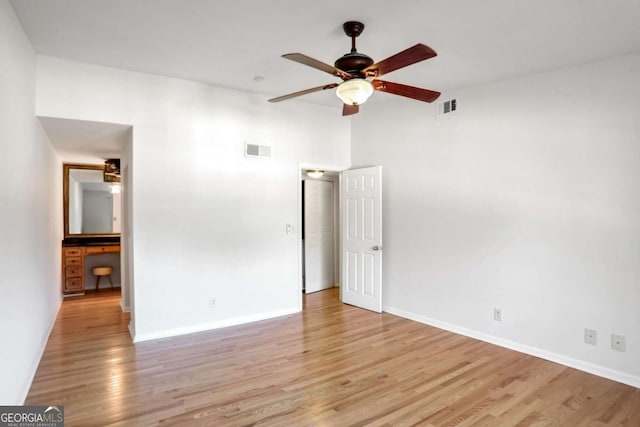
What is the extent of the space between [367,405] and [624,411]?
6.08ft

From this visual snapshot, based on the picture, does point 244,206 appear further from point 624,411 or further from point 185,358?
point 624,411

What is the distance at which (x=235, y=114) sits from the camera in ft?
14.5

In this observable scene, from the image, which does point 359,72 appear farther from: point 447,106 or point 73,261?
point 73,261

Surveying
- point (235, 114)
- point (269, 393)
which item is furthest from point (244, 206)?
point (269, 393)

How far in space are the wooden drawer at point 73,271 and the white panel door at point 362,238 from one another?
15.0 feet

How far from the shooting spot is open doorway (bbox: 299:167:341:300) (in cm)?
613

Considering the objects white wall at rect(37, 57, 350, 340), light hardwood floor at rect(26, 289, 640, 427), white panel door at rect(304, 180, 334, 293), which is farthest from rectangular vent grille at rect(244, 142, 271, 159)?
light hardwood floor at rect(26, 289, 640, 427)

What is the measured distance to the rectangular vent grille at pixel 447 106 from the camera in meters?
4.22

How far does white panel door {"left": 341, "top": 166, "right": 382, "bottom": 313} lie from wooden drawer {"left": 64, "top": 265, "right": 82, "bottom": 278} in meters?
Answer: 4.59

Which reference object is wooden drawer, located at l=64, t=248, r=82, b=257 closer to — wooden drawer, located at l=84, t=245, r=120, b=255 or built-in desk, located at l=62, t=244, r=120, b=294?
built-in desk, located at l=62, t=244, r=120, b=294

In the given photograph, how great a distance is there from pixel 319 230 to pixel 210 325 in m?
2.64

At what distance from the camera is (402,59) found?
2305 mm

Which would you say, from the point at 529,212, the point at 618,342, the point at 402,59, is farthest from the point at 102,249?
the point at 618,342

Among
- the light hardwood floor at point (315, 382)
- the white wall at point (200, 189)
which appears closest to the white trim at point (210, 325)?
the white wall at point (200, 189)
